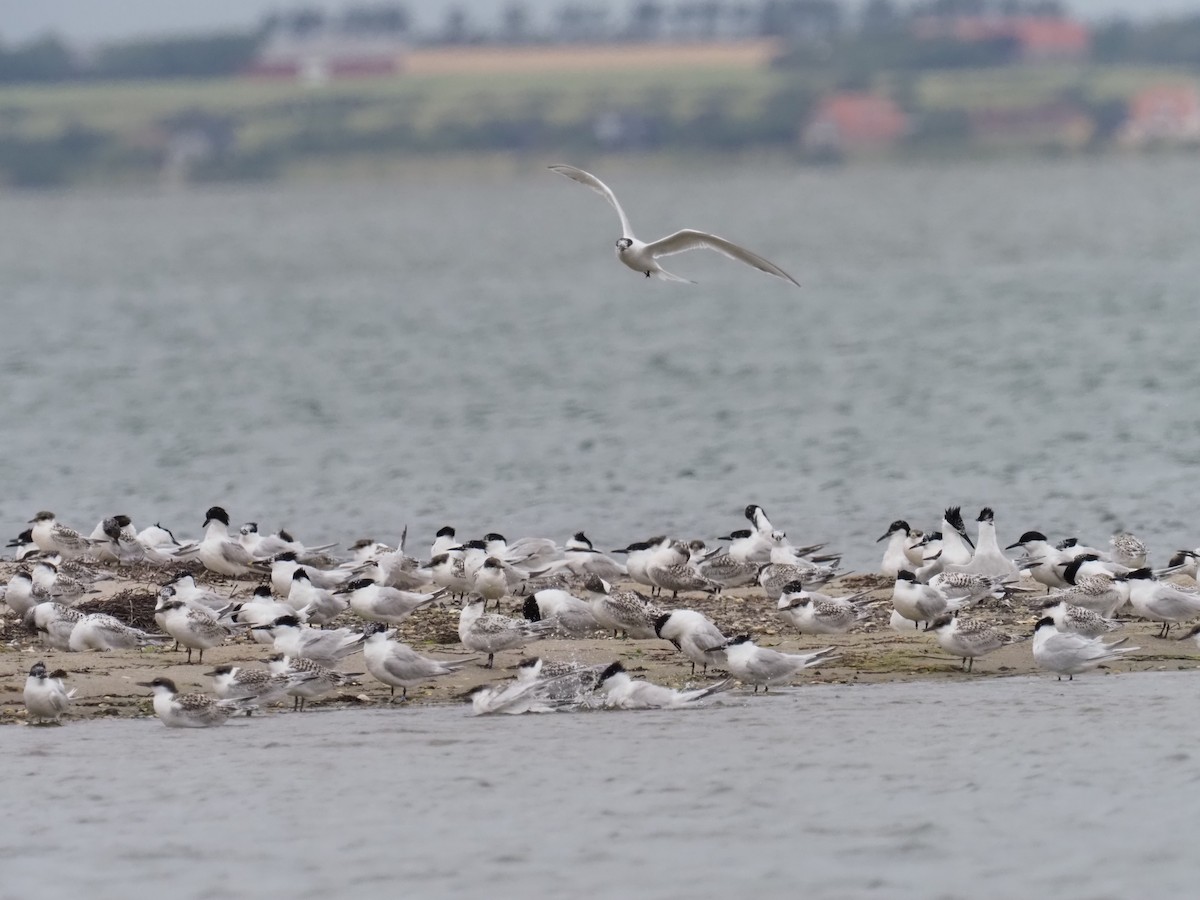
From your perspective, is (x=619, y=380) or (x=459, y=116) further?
(x=459, y=116)

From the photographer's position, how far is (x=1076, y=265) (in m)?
79.0

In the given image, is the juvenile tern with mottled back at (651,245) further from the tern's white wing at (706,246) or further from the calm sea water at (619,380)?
the calm sea water at (619,380)

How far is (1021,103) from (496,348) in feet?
417

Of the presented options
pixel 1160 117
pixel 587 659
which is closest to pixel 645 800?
pixel 587 659

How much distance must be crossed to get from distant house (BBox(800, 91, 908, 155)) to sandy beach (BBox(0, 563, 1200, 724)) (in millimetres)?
170735

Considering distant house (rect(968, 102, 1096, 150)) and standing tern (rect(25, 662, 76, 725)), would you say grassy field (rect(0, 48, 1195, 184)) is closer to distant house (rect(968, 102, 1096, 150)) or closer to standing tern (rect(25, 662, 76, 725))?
distant house (rect(968, 102, 1096, 150))

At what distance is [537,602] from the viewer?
681 inches

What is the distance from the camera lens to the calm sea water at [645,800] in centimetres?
1180

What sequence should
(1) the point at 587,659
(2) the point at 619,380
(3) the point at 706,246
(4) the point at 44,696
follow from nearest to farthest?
(4) the point at 44,696
(1) the point at 587,659
(3) the point at 706,246
(2) the point at 619,380

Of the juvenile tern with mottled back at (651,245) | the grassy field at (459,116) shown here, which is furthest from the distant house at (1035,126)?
the juvenile tern with mottled back at (651,245)

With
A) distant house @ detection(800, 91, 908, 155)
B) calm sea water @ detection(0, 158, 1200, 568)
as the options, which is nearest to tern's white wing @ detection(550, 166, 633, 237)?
calm sea water @ detection(0, 158, 1200, 568)

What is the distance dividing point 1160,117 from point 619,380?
462 feet

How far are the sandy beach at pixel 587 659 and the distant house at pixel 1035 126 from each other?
16108cm

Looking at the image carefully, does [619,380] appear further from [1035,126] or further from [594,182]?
[1035,126]
